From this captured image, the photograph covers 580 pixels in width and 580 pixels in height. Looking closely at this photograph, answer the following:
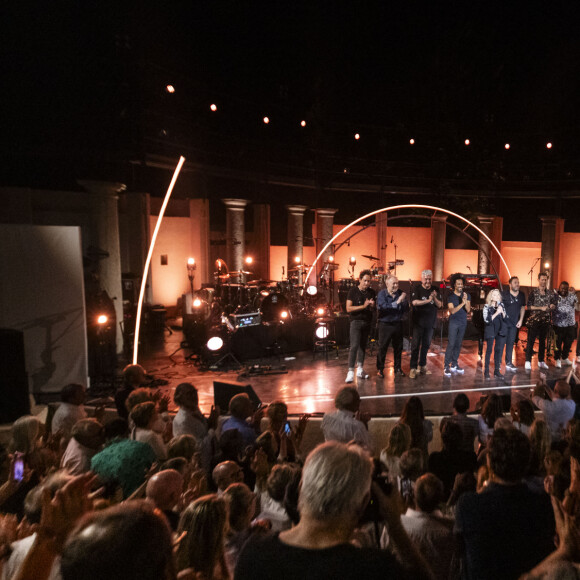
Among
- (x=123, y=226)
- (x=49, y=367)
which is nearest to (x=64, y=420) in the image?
(x=49, y=367)

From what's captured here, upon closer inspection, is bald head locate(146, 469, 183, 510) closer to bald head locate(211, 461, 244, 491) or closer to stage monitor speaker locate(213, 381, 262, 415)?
bald head locate(211, 461, 244, 491)

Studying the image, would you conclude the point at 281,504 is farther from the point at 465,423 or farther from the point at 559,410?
the point at 559,410

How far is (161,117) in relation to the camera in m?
12.1

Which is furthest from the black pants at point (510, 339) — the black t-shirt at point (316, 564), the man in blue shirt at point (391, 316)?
the black t-shirt at point (316, 564)

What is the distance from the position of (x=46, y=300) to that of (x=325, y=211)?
11.9 metres

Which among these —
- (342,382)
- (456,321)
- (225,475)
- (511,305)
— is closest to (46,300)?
(342,382)

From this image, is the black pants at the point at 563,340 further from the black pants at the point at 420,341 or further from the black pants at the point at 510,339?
the black pants at the point at 420,341

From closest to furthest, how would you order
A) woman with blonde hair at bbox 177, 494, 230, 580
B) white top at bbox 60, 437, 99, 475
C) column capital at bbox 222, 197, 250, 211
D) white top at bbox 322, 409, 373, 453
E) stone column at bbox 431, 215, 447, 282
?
woman with blonde hair at bbox 177, 494, 230, 580 → white top at bbox 60, 437, 99, 475 → white top at bbox 322, 409, 373, 453 → column capital at bbox 222, 197, 250, 211 → stone column at bbox 431, 215, 447, 282

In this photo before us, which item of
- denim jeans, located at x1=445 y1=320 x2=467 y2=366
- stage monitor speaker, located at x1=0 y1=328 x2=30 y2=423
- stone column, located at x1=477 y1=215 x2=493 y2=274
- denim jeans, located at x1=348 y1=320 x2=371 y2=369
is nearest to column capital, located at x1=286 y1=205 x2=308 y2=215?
stone column, located at x1=477 y1=215 x2=493 y2=274

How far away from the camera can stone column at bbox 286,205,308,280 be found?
57.6 feet

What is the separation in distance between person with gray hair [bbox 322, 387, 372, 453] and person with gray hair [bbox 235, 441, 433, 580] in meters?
2.52

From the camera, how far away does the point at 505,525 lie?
88.9 inches

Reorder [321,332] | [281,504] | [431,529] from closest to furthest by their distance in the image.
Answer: [431,529] → [281,504] → [321,332]

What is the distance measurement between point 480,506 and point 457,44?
19654 millimetres
